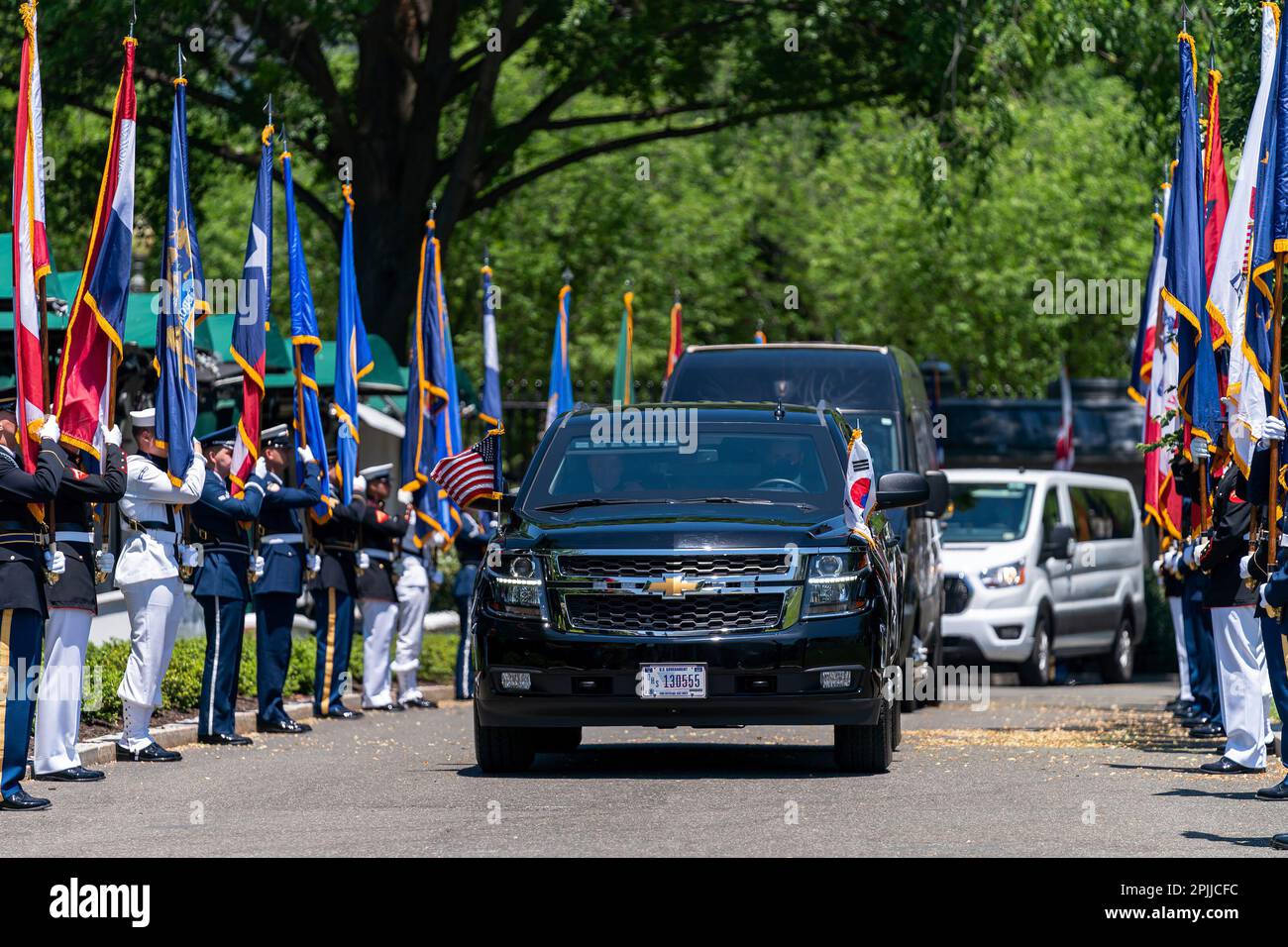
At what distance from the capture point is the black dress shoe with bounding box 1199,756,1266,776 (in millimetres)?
12578

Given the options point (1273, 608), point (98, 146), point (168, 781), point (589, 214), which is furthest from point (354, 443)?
point (589, 214)

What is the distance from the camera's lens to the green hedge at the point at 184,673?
1471cm

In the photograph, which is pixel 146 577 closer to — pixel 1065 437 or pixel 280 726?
pixel 280 726

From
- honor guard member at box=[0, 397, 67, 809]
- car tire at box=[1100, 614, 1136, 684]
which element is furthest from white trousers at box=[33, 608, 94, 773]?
car tire at box=[1100, 614, 1136, 684]

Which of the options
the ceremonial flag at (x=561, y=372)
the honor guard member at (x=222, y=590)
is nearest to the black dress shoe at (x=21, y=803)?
the honor guard member at (x=222, y=590)

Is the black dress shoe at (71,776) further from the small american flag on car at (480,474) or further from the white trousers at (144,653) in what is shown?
the small american flag on car at (480,474)

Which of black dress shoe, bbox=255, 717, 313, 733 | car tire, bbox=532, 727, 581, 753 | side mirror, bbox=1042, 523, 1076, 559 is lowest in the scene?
black dress shoe, bbox=255, 717, 313, 733

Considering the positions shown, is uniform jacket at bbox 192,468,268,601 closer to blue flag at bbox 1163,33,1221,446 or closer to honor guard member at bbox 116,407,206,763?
honor guard member at bbox 116,407,206,763

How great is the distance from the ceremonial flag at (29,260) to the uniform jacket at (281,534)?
11.7 ft

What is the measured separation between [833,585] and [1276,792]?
243cm

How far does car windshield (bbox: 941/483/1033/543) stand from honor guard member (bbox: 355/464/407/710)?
612 cm

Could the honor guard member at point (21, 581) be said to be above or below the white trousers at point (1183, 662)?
above

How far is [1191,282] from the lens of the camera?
51.9 feet
